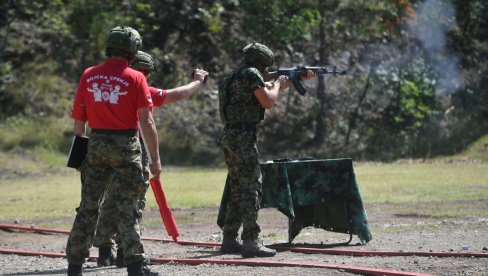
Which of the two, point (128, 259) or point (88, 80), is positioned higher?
point (88, 80)

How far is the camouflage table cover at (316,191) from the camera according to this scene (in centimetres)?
1052

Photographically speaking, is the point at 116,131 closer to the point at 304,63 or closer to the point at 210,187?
the point at 210,187

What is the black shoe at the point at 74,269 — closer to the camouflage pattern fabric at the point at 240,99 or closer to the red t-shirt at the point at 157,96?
the red t-shirt at the point at 157,96

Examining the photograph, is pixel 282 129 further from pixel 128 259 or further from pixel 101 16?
pixel 128 259

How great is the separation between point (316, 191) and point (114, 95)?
11.4ft

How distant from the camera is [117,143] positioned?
809cm

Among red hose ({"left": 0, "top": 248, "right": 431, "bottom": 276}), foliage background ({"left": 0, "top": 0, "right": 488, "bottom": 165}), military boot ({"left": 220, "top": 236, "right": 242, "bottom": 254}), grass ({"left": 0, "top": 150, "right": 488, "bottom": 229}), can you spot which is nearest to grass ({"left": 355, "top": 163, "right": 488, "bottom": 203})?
grass ({"left": 0, "top": 150, "right": 488, "bottom": 229})

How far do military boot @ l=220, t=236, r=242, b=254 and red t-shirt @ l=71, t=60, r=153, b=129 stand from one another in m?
2.53

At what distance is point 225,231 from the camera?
33.8 feet

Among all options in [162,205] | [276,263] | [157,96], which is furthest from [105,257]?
[276,263]

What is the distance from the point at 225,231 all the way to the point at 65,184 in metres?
11.1

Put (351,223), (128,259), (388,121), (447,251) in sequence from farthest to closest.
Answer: (388,121) → (351,223) → (447,251) → (128,259)

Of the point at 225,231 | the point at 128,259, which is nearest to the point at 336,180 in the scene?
the point at 225,231

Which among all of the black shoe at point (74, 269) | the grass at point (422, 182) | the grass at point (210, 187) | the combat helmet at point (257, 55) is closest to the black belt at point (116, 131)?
the black shoe at point (74, 269)
